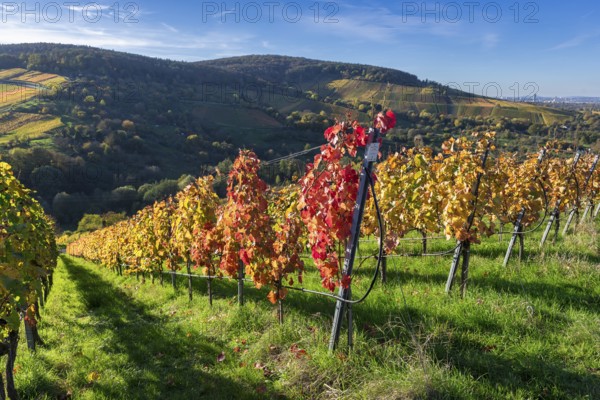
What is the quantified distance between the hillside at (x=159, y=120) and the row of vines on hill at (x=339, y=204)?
34.7 metres

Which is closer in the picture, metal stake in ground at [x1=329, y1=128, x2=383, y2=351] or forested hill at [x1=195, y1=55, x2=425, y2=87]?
metal stake in ground at [x1=329, y1=128, x2=383, y2=351]

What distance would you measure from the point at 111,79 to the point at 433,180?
495 ft

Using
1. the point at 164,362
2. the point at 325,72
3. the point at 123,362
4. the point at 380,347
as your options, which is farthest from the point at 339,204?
the point at 325,72

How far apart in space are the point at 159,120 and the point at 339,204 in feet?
378

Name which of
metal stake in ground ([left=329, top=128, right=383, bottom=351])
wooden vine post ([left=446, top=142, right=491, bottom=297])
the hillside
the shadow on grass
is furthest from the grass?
the hillside

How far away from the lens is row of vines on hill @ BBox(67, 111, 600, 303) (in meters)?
4.43

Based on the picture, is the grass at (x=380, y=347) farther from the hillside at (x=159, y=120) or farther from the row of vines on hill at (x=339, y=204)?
the hillside at (x=159, y=120)

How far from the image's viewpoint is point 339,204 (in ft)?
14.3

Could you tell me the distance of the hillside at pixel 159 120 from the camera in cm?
6725

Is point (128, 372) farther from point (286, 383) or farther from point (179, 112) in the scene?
point (179, 112)

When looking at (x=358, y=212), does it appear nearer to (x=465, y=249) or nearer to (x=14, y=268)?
(x=465, y=249)

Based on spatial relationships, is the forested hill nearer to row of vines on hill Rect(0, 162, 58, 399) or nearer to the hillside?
the hillside

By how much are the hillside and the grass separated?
36.3 meters

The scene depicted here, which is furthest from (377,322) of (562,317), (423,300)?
(562,317)
